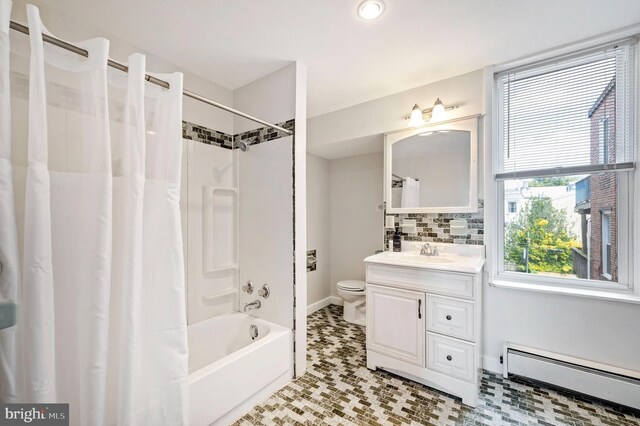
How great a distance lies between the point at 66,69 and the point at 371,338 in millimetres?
2292

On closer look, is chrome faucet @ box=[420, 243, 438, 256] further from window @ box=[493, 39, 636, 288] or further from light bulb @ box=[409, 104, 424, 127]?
light bulb @ box=[409, 104, 424, 127]

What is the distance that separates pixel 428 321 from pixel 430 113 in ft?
5.54

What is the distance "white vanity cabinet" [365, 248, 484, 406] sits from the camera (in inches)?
62.7

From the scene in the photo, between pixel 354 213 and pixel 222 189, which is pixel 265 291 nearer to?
pixel 222 189

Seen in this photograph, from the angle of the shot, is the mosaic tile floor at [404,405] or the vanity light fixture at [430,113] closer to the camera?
the mosaic tile floor at [404,405]

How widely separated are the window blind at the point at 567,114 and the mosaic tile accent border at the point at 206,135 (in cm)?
229

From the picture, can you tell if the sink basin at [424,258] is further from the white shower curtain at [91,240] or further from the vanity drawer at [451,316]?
the white shower curtain at [91,240]

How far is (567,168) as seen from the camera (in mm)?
1777

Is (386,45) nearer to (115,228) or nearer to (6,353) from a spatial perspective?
(115,228)

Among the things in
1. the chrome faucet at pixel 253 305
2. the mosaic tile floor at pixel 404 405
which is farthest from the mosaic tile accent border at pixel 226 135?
the mosaic tile floor at pixel 404 405

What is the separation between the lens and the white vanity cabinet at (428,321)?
159 centimetres

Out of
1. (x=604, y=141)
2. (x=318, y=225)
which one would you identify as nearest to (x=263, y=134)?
(x=318, y=225)

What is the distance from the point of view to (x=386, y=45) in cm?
170

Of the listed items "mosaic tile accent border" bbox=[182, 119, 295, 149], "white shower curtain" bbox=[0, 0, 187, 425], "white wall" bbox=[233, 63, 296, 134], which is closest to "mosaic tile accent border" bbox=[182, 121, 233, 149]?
"mosaic tile accent border" bbox=[182, 119, 295, 149]
